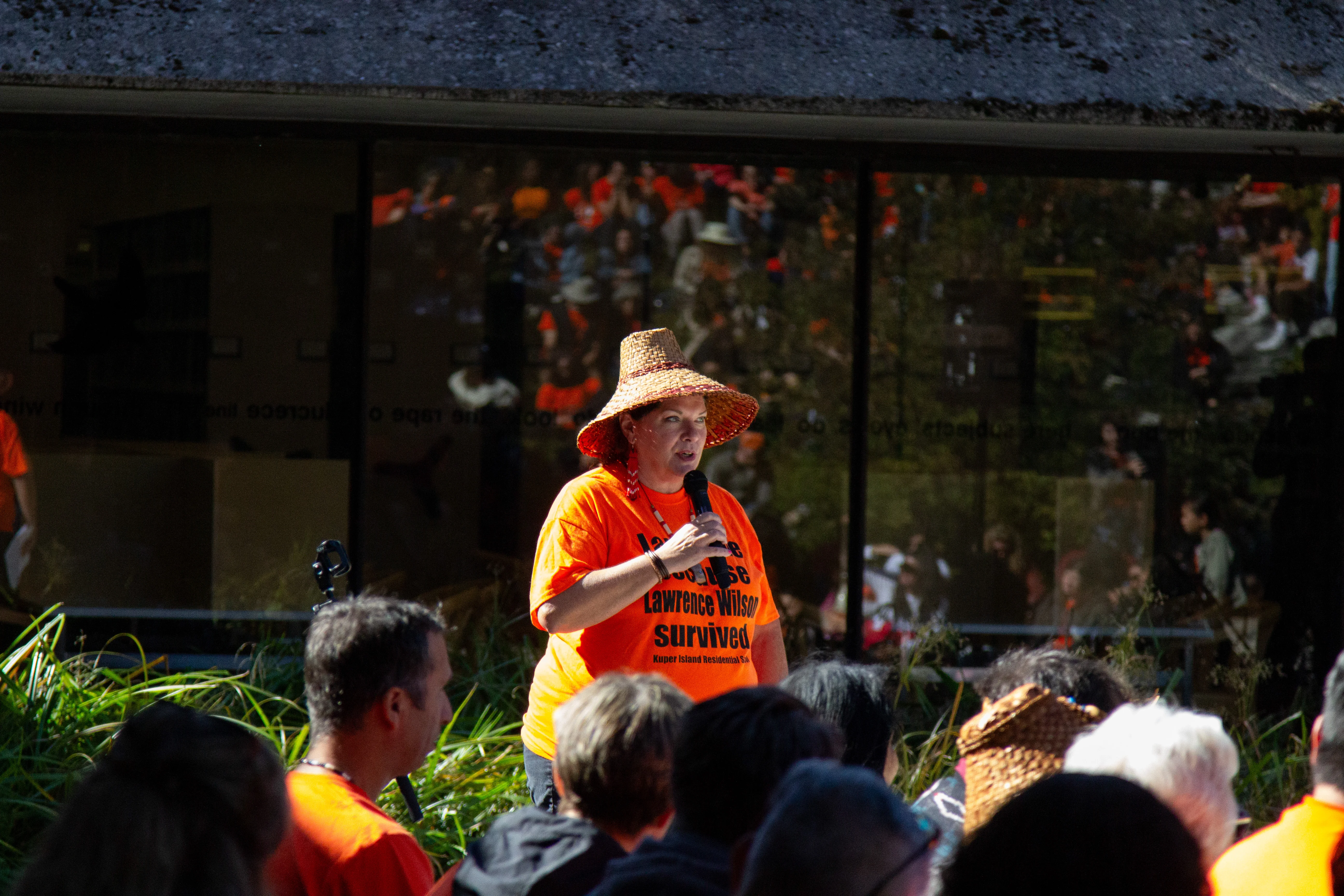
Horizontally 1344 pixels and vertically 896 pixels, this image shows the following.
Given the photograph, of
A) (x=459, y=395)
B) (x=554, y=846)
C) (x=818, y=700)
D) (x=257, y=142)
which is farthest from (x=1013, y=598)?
(x=554, y=846)

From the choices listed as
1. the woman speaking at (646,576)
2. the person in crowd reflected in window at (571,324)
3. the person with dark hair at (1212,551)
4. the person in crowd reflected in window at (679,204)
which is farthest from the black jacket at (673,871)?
the person in crowd reflected in window at (571,324)

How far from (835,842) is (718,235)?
707 cm

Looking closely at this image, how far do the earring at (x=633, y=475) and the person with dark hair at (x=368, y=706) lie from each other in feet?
3.27

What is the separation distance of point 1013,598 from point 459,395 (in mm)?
3632

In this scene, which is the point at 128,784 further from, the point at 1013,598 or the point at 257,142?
the point at 1013,598

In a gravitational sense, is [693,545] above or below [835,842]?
above

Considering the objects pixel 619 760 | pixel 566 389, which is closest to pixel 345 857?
pixel 619 760

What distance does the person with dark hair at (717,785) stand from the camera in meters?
1.95

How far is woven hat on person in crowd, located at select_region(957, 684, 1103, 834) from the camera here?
254 cm

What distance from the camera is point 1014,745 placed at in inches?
101

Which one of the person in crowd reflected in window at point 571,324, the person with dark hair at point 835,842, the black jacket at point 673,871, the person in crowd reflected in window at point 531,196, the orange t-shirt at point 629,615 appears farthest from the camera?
the person in crowd reflected in window at point 571,324

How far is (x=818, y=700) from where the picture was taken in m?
2.85

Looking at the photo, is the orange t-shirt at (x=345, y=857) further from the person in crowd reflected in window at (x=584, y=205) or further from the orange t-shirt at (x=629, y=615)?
the person in crowd reflected in window at (x=584, y=205)

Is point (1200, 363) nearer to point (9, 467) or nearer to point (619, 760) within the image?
point (9, 467)
